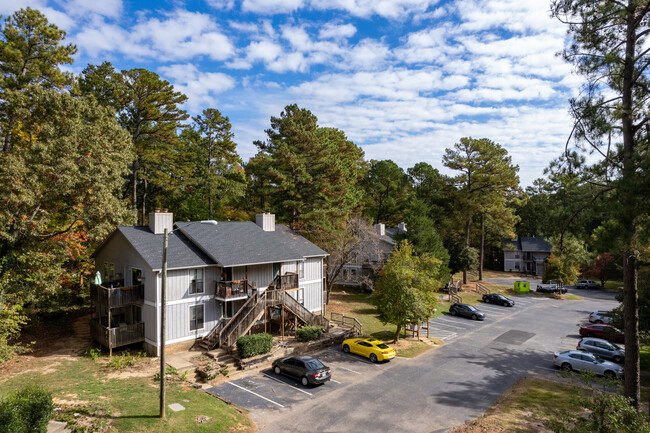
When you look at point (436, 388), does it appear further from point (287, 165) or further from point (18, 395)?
point (287, 165)

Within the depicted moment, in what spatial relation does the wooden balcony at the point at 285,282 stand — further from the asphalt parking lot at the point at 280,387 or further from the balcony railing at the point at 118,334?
the balcony railing at the point at 118,334

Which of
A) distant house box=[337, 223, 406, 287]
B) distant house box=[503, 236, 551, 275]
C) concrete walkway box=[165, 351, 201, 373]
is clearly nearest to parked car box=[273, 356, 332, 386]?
concrete walkway box=[165, 351, 201, 373]

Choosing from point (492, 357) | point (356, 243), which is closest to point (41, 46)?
point (356, 243)

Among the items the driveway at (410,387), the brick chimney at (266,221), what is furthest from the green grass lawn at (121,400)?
the brick chimney at (266,221)

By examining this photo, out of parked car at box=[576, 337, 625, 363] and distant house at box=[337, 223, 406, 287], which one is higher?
distant house at box=[337, 223, 406, 287]

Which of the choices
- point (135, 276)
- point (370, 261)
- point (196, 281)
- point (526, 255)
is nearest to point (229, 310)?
point (196, 281)

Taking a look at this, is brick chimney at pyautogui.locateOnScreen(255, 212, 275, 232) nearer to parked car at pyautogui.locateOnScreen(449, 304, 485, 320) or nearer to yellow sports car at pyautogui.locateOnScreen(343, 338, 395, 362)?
yellow sports car at pyautogui.locateOnScreen(343, 338, 395, 362)
